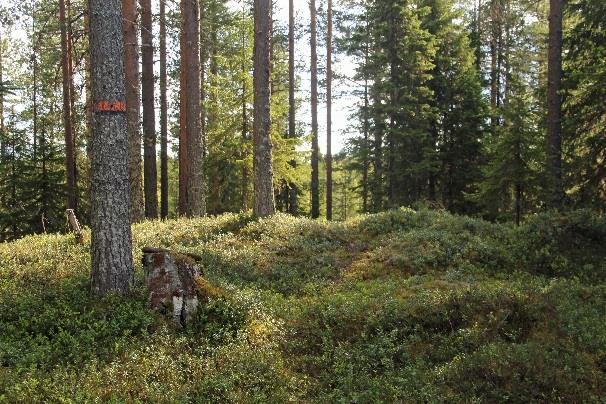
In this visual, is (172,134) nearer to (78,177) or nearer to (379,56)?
(78,177)

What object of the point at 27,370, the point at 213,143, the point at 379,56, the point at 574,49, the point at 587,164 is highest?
the point at 379,56

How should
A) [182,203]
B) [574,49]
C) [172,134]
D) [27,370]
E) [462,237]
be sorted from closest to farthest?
[27,370] → [462,237] → [574,49] → [182,203] → [172,134]

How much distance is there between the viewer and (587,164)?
1424 cm

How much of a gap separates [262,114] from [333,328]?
8.03 m

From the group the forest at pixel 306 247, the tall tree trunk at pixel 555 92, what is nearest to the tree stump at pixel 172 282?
the forest at pixel 306 247

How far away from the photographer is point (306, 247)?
478 inches

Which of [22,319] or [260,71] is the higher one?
[260,71]

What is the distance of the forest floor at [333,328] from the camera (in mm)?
5664

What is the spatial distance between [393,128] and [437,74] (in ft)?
12.7

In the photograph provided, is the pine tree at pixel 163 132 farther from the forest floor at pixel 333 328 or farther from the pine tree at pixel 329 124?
the forest floor at pixel 333 328

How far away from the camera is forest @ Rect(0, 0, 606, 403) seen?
602 centimetres

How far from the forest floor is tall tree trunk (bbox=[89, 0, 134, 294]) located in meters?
0.50

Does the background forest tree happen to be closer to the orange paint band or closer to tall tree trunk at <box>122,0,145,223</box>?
tall tree trunk at <box>122,0,145,223</box>

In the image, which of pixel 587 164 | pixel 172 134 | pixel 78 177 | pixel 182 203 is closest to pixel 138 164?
pixel 182 203
